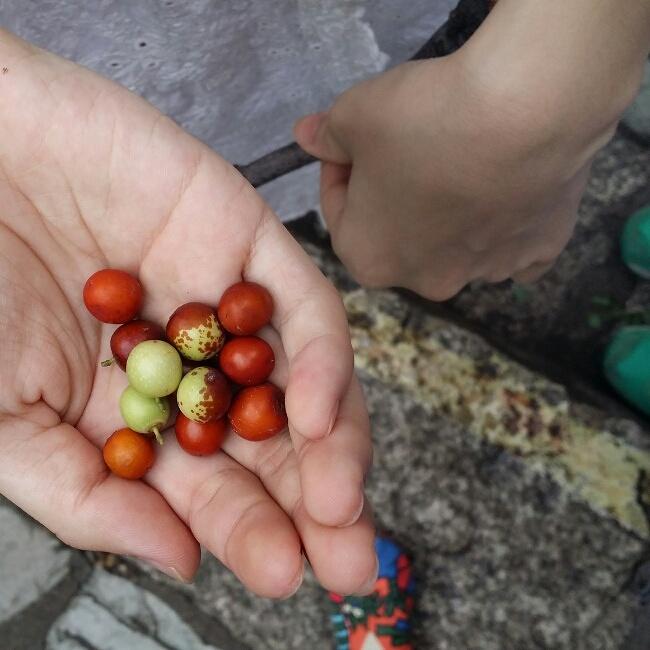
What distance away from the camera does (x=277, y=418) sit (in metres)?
1.79

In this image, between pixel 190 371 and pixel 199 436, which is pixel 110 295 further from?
pixel 199 436

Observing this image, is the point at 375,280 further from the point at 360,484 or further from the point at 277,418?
the point at 360,484

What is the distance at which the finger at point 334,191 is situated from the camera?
2742mm

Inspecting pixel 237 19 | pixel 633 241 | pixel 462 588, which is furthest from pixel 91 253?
pixel 633 241

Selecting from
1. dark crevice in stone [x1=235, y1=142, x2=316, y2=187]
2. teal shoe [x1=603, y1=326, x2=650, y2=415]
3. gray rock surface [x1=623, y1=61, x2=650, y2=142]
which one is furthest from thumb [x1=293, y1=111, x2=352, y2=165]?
gray rock surface [x1=623, y1=61, x2=650, y2=142]

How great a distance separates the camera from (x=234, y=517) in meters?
1.66

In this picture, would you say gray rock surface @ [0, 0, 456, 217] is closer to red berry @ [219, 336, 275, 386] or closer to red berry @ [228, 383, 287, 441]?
red berry @ [219, 336, 275, 386]

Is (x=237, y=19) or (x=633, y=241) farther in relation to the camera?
(x=633, y=241)

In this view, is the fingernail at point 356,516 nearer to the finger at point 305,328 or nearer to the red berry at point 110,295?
the finger at point 305,328

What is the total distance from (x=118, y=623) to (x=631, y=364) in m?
2.06

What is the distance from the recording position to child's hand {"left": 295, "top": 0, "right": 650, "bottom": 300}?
194 centimetres

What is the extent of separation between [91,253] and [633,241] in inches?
82.9

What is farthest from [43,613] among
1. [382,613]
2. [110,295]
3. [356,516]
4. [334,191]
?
[334,191]

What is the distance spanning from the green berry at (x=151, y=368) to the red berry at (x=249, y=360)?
0.50 feet
